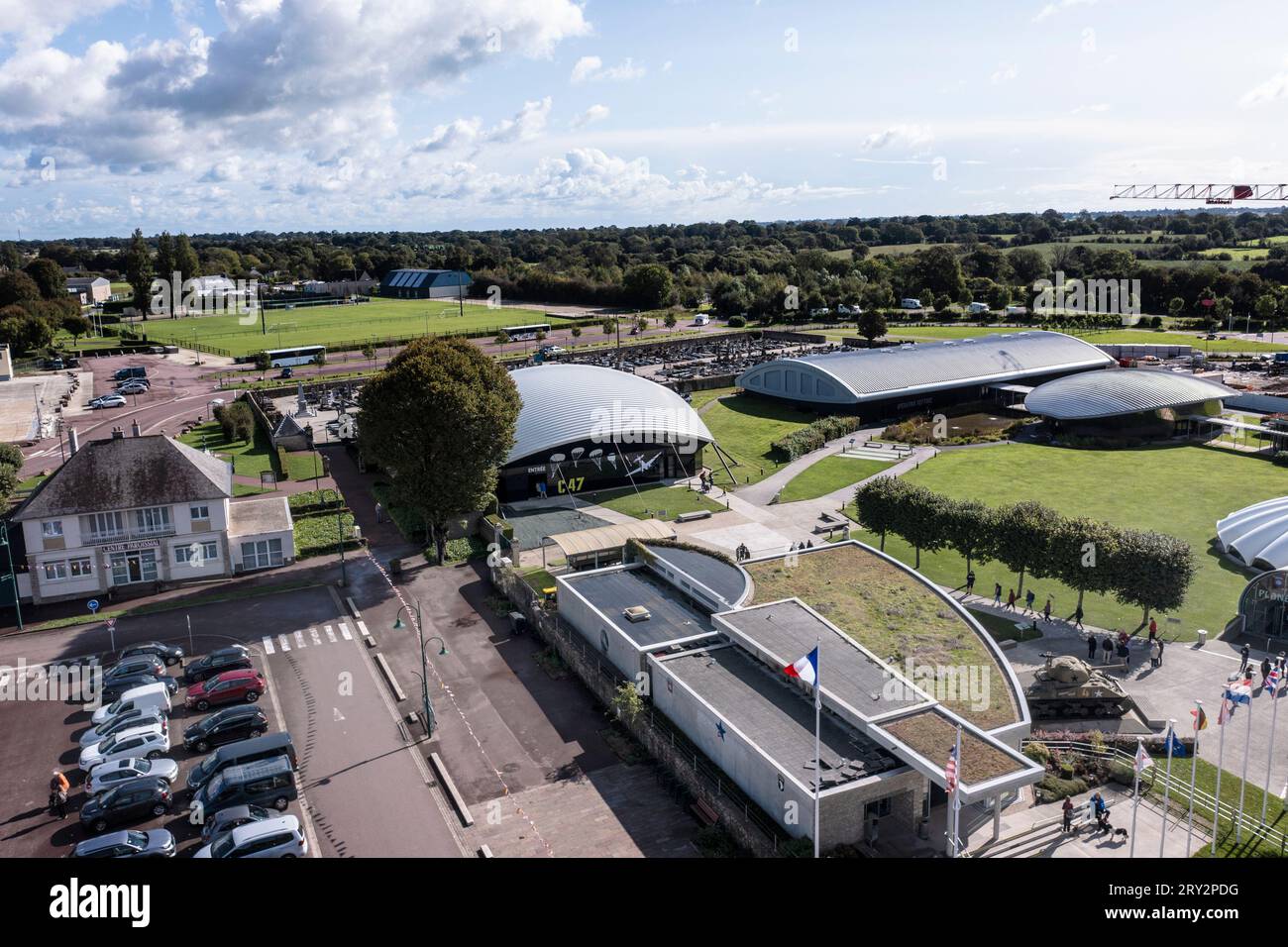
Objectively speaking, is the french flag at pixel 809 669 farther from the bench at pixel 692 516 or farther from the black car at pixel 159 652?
the bench at pixel 692 516

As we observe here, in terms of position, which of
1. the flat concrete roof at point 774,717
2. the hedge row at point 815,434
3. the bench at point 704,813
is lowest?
the bench at point 704,813

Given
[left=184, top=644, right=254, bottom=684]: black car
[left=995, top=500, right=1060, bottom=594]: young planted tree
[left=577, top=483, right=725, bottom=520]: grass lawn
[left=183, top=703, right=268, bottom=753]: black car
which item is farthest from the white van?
[left=995, top=500, right=1060, bottom=594]: young planted tree

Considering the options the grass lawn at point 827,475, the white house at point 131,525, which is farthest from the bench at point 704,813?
the grass lawn at point 827,475

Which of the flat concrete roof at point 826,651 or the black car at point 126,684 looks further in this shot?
the black car at point 126,684

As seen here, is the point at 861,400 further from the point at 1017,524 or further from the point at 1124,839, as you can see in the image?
the point at 1124,839

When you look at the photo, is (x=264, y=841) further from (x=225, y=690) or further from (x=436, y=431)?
(x=436, y=431)

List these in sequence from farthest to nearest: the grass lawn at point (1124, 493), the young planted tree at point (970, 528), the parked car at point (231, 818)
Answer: the young planted tree at point (970, 528) → the grass lawn at point (1124, 493) → the parked car at point (231, 818)
